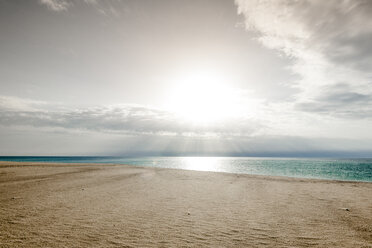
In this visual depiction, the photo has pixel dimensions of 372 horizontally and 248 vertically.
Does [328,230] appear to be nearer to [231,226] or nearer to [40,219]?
[231,226]

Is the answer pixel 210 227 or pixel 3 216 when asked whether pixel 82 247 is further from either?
pixel 3 216

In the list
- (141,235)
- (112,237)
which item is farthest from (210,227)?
(112,237)

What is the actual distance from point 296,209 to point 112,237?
438 inches

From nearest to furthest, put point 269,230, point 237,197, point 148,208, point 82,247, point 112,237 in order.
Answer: point 82,247
point 112,237
point 269,230
point 148,208
point 237,197

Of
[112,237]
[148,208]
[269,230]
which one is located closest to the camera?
[112,237]

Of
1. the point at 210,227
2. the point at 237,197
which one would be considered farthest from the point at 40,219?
the point at 237,197

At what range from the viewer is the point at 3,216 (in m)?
9.38

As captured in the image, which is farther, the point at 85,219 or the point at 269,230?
the point at 85,219

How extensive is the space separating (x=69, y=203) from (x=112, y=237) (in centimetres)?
700

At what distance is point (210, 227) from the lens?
8.77 m

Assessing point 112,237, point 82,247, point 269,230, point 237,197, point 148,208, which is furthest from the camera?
point 237,197

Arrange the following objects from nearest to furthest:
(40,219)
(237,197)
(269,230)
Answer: (269,230), (40,219), (237,197)

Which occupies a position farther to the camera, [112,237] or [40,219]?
[40,219]

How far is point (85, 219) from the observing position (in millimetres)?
9344
